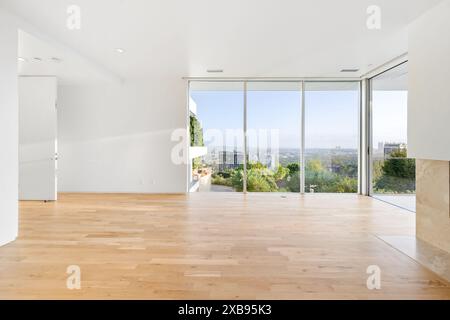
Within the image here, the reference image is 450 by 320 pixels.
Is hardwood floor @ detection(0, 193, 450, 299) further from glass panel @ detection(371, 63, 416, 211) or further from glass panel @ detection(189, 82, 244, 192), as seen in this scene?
glass panel @ detection(189, 82, 244, 192)

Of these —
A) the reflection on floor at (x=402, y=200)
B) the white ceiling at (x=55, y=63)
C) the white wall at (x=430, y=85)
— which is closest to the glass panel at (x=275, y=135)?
the reflection on floor at (x=402, y=200)

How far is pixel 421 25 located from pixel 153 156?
5791 millimetres

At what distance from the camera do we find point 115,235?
12.7 feet

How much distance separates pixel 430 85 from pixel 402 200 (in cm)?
284

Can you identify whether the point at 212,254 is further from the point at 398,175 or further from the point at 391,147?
the point at 391,147

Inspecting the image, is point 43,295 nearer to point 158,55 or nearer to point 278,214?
point 278,214

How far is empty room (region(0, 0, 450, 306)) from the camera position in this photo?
2758 millimetres

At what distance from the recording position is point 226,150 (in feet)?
24.5

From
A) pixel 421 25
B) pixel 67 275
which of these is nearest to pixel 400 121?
pixel 421 25

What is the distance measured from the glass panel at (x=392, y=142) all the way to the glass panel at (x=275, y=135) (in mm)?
1664

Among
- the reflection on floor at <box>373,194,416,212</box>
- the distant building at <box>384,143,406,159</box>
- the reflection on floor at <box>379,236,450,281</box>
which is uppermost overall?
the distant building at <box>384,143,406,159</box>

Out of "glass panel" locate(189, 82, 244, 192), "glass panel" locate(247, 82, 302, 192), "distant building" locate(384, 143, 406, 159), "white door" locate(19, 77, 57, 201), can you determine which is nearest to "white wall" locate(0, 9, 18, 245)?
"white door" locate(19, 77, 57, 201)

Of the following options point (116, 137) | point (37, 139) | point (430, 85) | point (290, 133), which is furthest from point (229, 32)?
point (37, 139)

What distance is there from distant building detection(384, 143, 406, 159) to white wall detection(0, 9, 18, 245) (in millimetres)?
6083
